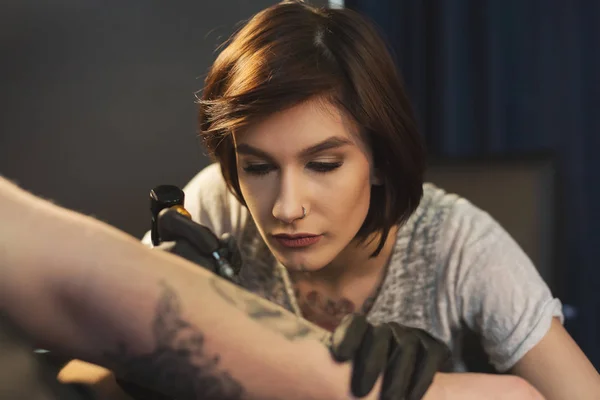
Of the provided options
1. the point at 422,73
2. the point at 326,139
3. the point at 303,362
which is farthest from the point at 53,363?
the point at 422,73

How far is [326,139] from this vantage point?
32.9 inches

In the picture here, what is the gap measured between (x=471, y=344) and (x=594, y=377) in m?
0.25

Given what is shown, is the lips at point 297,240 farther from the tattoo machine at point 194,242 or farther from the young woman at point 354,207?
the tattoo machine at point 194,242

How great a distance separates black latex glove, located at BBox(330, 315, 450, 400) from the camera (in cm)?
59

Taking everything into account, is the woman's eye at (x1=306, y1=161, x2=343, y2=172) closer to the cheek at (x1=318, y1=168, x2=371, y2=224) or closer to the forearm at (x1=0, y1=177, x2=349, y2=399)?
the cheek at (x1=318, y1=168, x2=371, y2=224)

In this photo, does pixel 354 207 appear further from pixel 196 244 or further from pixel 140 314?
pixel 140 314

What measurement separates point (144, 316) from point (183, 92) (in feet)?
3.59

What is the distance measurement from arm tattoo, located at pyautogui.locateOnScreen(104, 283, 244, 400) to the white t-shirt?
50 cm

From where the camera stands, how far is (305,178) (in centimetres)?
85

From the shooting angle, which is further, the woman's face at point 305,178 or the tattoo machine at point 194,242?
the woman's face at point 305,178

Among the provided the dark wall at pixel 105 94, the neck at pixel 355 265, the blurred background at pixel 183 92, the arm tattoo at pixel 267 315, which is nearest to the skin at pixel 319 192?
the neck at pixel 355 265

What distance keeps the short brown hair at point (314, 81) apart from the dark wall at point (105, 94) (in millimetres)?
624

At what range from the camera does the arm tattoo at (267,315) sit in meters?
0.59

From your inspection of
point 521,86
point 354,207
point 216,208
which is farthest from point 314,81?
point 521,86
